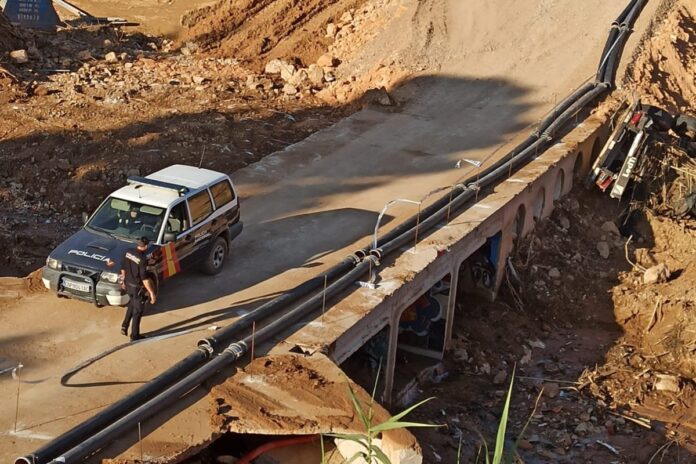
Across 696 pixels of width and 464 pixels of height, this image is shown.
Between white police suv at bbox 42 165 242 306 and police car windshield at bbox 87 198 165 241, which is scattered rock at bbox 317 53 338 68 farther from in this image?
police car windshield at bbox 87 198 165 241

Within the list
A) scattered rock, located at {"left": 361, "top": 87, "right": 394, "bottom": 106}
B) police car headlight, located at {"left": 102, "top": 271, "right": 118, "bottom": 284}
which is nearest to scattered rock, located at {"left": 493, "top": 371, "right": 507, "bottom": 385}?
police car headlight, located at {"left": 102, "top": 271, "right": 118, "bottom": 284}

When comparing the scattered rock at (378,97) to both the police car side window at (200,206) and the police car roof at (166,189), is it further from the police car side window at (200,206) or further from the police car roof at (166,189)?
the police car side window at (200,206)

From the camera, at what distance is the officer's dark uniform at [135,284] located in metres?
14.6

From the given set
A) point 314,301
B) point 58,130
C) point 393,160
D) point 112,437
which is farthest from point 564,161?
point 112,437

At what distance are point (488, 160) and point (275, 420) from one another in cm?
1276

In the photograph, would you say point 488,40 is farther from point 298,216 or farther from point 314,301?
point 314,301

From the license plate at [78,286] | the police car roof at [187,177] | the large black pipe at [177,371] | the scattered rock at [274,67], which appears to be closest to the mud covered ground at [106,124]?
the scattered rock at [274,67]

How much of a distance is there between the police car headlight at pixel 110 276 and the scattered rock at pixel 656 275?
13489mm

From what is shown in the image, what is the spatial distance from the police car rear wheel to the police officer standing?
224 centimetres

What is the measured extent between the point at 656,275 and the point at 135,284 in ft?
44.3

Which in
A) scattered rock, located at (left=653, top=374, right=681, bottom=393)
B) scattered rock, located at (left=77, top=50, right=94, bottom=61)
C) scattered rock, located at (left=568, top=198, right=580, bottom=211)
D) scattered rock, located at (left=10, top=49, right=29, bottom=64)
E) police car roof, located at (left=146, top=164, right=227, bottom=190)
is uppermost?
police car roof, located at (left=146, top=164, right=227, bottom=190)

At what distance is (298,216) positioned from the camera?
20.3 metres

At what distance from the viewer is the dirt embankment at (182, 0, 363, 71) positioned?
3042cm

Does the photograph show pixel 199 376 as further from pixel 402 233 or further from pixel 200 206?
pixel 402 233
